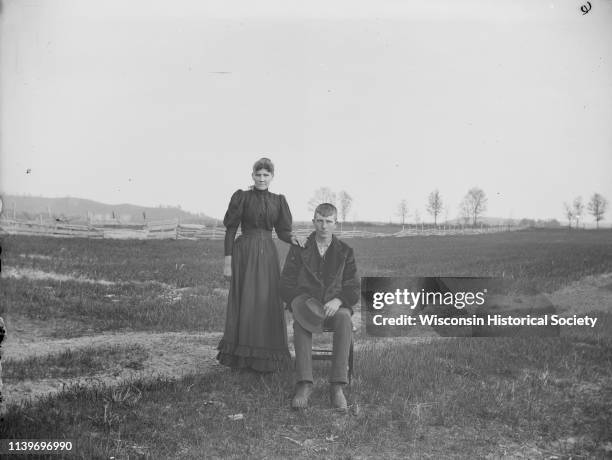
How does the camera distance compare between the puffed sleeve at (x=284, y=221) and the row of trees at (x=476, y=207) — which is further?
the row of trees at (x=476, y=207)

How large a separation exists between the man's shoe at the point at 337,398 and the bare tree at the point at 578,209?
3.34 meters

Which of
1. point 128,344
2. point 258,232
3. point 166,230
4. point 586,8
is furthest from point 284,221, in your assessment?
point 586,8

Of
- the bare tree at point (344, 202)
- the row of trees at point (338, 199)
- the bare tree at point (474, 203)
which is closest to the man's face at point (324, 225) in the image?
the row of trees at point (338, 199)

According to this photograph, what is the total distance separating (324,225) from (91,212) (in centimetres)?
293

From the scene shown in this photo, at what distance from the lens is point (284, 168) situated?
4312 mm

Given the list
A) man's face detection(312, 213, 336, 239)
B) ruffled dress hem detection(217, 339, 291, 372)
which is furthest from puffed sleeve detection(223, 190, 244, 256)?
ruffled dress hem detection(217, 339, 291, 372)

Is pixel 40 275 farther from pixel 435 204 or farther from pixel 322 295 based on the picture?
pixel 435 204

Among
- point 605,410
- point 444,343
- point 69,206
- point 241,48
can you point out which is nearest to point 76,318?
point 69,206

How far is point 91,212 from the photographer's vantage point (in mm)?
5188

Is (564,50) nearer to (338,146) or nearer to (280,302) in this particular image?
(338,146)

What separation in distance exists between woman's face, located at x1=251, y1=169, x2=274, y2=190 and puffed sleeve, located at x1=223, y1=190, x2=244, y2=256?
0.15 meters

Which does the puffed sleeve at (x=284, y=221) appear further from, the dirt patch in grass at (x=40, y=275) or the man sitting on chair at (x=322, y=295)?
the dirt patch in grass at (x=40, y=275)

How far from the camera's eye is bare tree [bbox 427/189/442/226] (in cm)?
503

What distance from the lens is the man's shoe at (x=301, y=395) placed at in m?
3.45
